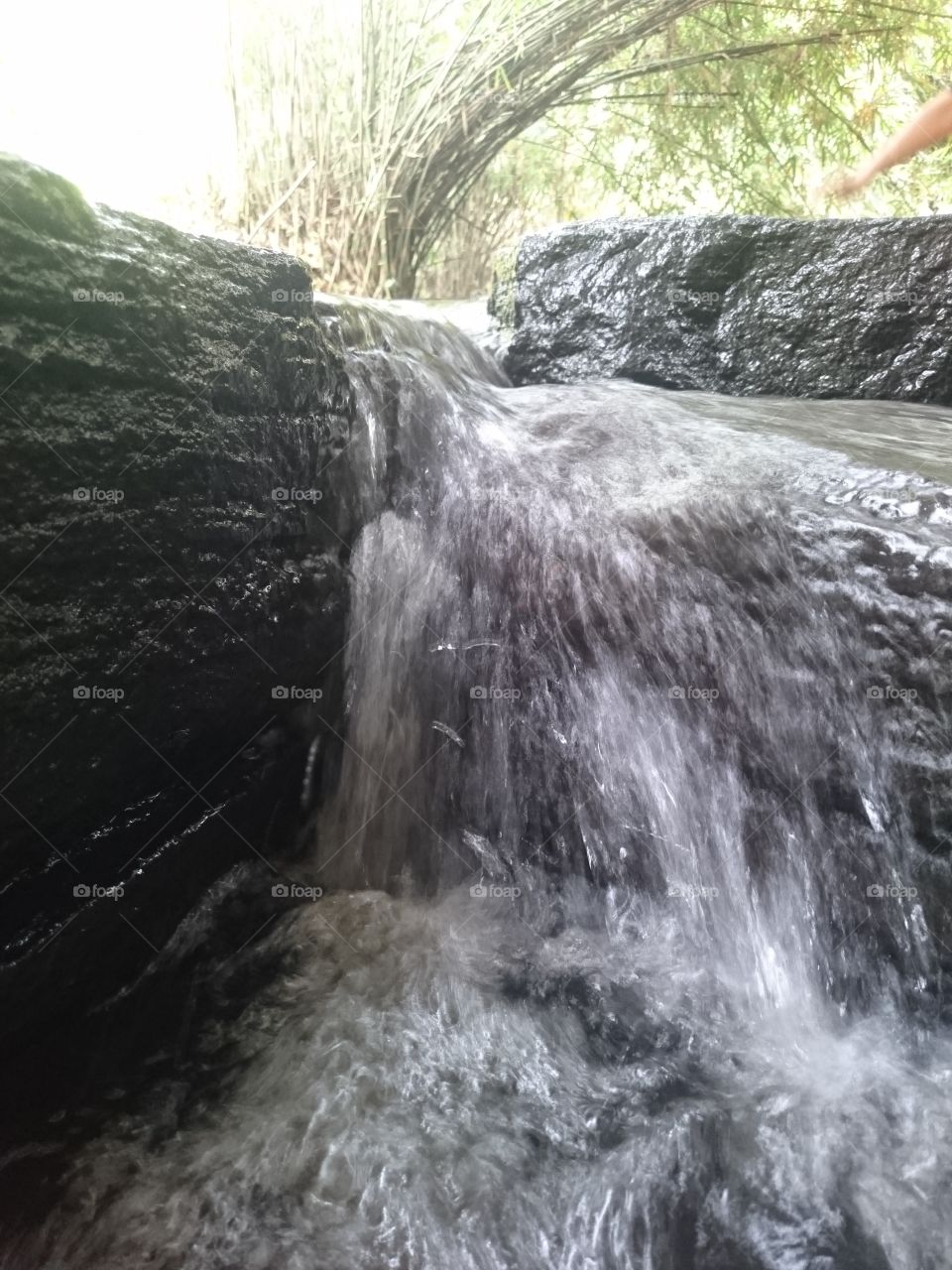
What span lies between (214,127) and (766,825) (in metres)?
4.02

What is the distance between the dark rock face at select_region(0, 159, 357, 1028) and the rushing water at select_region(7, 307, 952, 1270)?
0.68 feet

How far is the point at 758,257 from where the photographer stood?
347 centimetres

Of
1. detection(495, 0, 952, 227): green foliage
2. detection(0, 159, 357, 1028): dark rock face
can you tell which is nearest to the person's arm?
detection(495, 0, 952, 227): green foliage

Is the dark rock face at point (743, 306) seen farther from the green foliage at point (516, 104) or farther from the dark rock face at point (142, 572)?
the dark rock face at point (142, 572)

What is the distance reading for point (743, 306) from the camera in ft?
11.6

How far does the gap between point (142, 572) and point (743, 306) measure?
2.85 metres

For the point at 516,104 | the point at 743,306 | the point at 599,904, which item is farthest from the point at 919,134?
the point at 599,904

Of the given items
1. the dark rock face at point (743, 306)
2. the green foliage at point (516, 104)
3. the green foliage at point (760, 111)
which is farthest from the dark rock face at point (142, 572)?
the green foliage at point (760, 111)

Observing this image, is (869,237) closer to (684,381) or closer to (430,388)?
(684,381)

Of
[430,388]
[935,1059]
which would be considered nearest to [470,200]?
[430,388]

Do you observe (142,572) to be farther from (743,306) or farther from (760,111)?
(760,111)

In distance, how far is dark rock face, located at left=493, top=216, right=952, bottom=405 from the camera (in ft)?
10.8

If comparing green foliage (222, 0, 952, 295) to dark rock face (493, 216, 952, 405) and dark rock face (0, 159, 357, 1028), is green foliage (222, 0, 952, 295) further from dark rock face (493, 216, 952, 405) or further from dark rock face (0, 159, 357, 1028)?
dark rock face (0, 159, 357, 1028)

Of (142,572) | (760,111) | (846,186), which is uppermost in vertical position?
(760,111)
